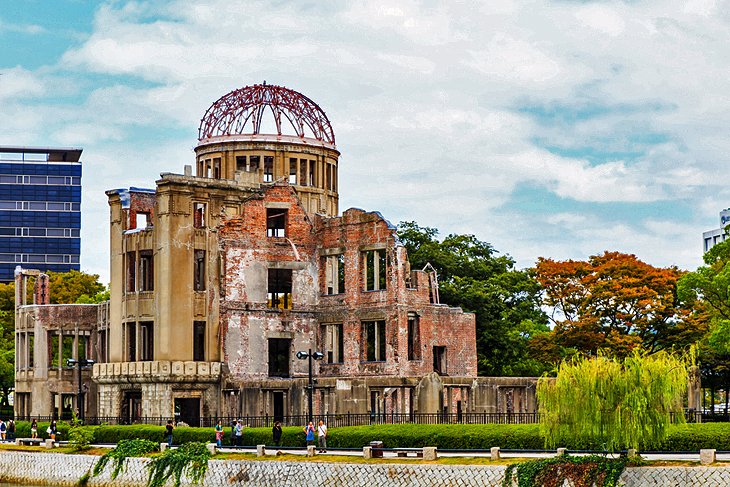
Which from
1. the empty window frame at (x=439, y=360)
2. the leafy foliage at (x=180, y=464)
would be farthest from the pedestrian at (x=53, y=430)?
the empty window frame at (x=439, y=360)

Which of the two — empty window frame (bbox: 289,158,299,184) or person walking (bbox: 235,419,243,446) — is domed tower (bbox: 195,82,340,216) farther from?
person walking (bbox: 235,419,243,446)

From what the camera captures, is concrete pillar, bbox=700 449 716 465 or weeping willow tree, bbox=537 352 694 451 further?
weeping willow tree, bbox=537 352 694 451

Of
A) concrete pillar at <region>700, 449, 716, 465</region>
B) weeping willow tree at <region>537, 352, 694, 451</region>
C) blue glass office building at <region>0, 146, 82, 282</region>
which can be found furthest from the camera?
blue glass office building at <region>0, 146, 82, 282</region>

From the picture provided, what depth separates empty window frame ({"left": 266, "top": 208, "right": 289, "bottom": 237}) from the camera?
6975cm

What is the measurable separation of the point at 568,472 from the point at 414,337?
2832cm

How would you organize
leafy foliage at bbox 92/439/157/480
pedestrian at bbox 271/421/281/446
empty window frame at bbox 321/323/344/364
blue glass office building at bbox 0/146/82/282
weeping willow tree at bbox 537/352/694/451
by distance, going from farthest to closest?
1. blue glass office building at bbox 0/146/82/282
2. empty window frame at bbox 321/323/344/364
3. leafy foliage at bbox 92/439/157/480
4. pedestrian at bbox 271/421/281/446
5. weeping willow tree at bbox 537/352/694/451

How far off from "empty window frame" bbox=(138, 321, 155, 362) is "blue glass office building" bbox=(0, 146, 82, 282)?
90368mm

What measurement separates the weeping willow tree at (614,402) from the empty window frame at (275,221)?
1199 inches

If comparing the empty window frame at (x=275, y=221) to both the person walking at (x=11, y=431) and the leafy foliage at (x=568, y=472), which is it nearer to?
the person walking at (x=11, y=431)

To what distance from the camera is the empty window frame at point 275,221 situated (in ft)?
229

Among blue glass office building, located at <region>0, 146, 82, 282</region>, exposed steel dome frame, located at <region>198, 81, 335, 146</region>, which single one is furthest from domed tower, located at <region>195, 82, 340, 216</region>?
blue glass office building, located at <region>0, 146, 82, 282</region>

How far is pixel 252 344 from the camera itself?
67438 millimetres

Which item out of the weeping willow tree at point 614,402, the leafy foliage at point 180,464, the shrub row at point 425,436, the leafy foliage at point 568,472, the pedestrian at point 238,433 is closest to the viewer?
the leafy foliage at point 568,472

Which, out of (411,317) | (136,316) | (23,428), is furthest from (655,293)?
(23,428)
